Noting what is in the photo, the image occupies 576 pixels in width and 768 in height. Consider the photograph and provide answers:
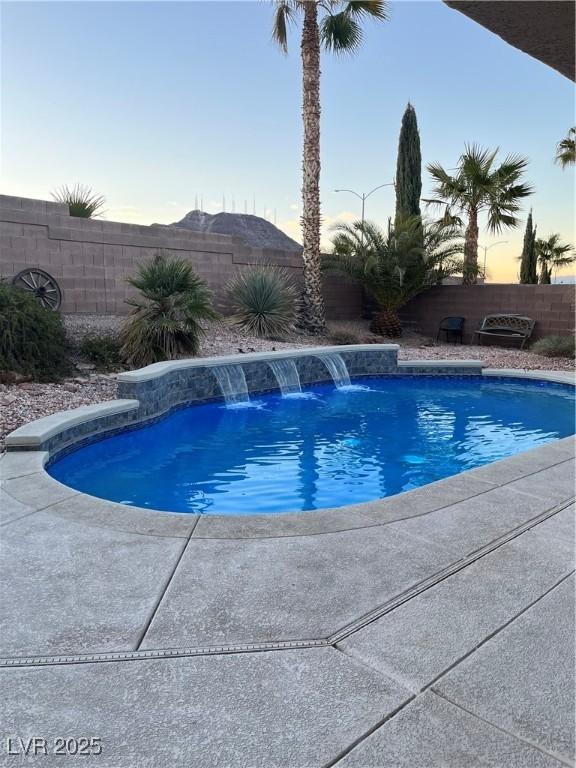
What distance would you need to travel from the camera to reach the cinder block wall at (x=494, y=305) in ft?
50.5

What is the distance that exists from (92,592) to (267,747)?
1.32m

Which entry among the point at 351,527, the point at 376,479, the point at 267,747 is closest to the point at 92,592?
the point at 267,747

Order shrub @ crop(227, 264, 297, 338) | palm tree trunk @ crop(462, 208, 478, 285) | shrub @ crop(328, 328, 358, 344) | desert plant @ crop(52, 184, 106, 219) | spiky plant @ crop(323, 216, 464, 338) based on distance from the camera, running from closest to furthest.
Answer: desert plant @ crop(52, 184, 106, 219)
shrub @ crop(227, 264, 297, 338)
shrub @ crop(328, 328, 358, 344)
spiky plant @ crop(323, 216, 464, 338)
palm tree trunk @ crop(462, 208, 478, 285)

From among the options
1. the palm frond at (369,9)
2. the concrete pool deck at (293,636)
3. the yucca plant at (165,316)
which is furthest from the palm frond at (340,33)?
the concrete pool deck at (293,636)

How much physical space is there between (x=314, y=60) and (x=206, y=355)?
30.7 ft

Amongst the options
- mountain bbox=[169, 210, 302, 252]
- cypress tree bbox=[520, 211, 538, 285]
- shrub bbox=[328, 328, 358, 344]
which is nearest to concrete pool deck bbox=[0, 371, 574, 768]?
shrub bbox=[328, 328, 358, 344]

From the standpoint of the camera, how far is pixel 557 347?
13.9m

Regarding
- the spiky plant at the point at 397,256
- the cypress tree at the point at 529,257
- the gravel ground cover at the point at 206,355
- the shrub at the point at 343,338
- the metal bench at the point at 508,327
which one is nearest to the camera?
the gravel ground cover at the point at 206,355

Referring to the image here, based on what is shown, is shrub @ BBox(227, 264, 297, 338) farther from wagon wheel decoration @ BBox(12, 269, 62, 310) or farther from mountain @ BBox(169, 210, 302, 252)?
mountain @ BBox(169, 210, 302, 252)

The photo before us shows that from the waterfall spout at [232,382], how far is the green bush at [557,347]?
340 inches

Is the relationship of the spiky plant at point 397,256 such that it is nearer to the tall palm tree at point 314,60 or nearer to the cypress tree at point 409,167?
the tall palm tree at point 314,60

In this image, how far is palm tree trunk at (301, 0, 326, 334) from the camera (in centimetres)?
1458

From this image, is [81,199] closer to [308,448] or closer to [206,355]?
[206,355]

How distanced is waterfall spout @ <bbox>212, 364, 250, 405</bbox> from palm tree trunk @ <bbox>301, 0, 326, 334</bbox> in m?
5.89
